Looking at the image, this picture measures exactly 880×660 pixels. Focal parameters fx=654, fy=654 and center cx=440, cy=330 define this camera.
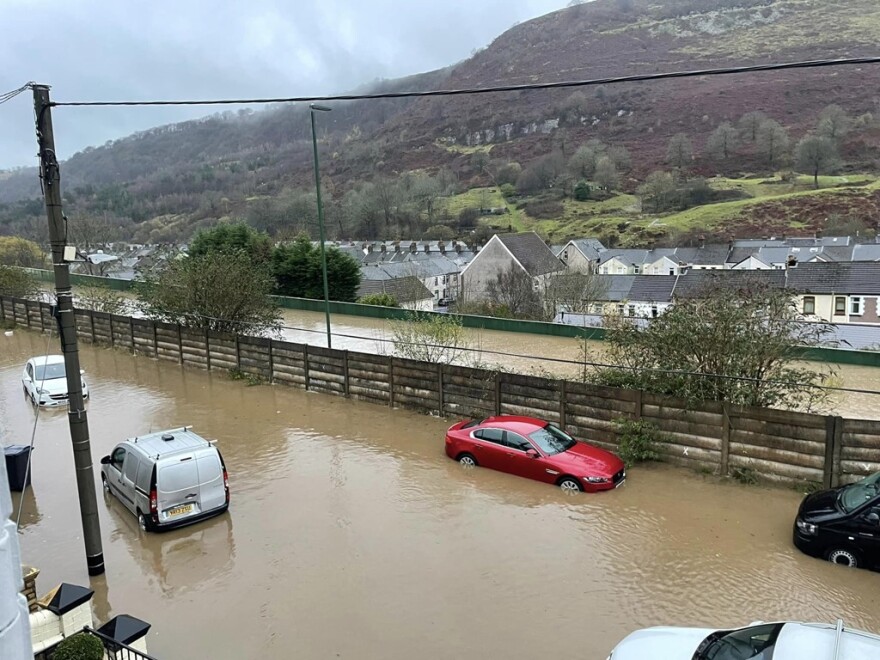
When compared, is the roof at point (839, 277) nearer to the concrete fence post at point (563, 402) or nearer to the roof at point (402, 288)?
the roof at point (402, 288)

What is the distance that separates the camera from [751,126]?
156 metres

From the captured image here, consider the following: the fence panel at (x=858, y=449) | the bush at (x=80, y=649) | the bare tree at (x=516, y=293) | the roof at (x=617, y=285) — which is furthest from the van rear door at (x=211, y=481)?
the roof at (x=617, y=285)

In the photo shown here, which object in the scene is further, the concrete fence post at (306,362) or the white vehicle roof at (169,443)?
the concrete fence post at (306,362)

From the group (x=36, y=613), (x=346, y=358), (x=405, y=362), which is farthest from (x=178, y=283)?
(x=36, y=613)

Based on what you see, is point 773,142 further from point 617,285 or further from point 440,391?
point 440,391

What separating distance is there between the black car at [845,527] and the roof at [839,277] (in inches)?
1754

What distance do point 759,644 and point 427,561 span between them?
17.2 feet

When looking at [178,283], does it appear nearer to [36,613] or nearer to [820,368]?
[36,613]

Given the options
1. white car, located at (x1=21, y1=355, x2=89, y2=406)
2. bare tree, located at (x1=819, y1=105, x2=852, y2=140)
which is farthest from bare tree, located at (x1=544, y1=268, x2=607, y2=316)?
bare tree, located at (x1=819, y1=105, x2=852, y2=140)

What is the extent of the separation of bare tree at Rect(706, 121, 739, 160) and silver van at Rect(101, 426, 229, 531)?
156974 millimetres

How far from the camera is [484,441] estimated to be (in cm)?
1326

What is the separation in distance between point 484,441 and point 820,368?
588 inches

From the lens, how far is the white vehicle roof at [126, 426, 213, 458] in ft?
35.4

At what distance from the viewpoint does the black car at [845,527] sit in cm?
900
